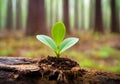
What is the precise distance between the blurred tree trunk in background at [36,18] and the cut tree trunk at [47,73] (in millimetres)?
7902

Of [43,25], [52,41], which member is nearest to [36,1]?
[43,25]

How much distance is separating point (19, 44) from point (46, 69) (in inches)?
273

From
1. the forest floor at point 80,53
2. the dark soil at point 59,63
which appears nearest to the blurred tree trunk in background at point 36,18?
the forest floor at point 80,53

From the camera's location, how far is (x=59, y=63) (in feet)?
4.04

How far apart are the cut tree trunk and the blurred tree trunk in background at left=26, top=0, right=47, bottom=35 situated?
7902mm

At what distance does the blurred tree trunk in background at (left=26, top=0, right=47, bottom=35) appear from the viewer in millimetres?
9195

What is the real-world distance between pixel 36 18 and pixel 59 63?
825cm

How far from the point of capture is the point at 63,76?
3.82 feet

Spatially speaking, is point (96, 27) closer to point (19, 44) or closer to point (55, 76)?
point (19, 44)

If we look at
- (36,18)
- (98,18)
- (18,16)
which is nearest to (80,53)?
(36,18)

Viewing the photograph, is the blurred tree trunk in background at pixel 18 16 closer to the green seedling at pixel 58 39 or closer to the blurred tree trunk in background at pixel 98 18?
the blurred tree trunk in background at pixel 98 18

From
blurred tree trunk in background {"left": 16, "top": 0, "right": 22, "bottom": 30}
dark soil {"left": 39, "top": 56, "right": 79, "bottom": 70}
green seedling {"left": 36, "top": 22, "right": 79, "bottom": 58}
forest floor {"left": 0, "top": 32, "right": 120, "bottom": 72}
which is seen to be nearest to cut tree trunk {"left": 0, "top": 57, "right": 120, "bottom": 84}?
dark soil {"left": 39, "top": 56, "right": 79, "bottom": 70}

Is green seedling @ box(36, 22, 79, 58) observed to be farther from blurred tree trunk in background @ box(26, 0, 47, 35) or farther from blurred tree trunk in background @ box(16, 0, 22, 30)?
blurred tree trunk in background @ box(16, 0, 22, 30)

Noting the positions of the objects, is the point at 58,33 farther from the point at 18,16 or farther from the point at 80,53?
the point at 18,16
